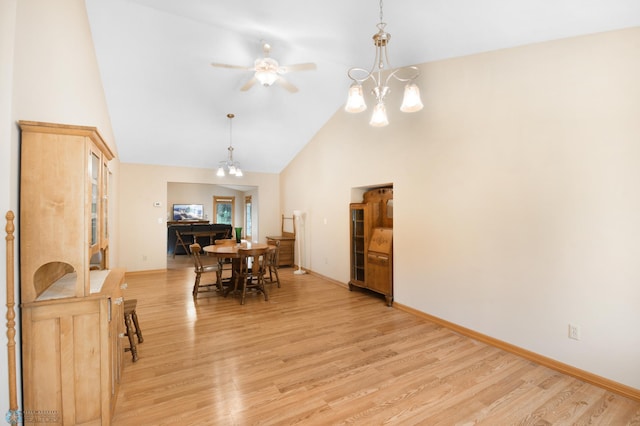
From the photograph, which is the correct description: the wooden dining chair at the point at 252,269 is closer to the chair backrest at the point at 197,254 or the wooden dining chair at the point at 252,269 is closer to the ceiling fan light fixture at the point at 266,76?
the chair backrest at the point at 197,254

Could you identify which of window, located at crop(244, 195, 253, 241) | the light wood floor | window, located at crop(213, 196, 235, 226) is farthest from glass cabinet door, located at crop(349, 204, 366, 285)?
window, located at crop(213, 196, 235, 226)

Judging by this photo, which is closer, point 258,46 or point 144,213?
point 258,46

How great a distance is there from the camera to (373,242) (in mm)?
4660

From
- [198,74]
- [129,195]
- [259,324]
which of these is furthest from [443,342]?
[129,195]

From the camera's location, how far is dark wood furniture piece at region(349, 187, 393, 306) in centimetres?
438

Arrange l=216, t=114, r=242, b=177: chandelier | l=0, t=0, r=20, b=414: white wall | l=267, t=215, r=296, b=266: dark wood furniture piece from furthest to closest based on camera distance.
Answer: l=267, t=215, r=296, b=266: dark wood furniture piece → l=216, t=114, r=242, b=177: chandelier → l=0, t=0, r=20, b=414: white wall

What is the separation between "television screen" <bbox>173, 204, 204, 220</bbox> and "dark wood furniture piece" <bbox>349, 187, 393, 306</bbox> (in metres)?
8.37

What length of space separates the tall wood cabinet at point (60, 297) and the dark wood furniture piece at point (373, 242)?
3429 mm

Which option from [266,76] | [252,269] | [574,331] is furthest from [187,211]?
[574,331]

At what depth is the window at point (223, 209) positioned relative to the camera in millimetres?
11883

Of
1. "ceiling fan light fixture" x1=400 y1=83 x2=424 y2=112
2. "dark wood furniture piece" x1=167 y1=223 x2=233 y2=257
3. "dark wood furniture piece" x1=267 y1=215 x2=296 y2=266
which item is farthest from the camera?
"dark wood furniture piece" x1=167 y1=223 x2=233 y2=257

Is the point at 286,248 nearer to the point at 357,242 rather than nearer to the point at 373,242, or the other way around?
the point at 357,242

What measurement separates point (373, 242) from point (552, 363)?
254 centimetres

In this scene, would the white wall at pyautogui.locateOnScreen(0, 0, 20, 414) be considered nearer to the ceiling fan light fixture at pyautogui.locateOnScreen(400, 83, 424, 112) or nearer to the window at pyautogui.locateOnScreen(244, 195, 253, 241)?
the ceiling fan light fixture at pyautogui.locateOnScreen(400, 83, 424, 112)
